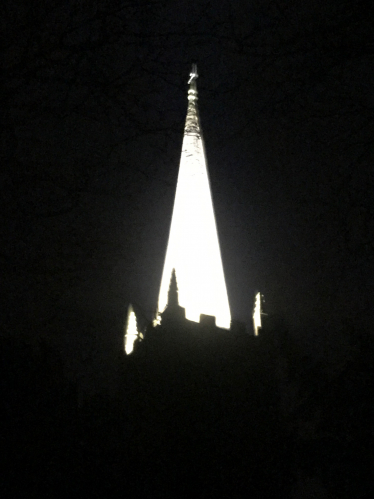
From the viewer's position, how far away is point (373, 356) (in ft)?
38.3

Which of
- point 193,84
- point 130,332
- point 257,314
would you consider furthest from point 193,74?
point 130,332

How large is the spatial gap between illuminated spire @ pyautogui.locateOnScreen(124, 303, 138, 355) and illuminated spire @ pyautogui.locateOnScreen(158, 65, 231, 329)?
105 cm

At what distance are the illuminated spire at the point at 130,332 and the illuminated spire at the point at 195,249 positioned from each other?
1047mm

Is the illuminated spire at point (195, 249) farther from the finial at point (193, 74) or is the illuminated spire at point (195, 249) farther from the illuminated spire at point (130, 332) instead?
the finial at point (193, 74)

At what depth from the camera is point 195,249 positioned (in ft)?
47.9

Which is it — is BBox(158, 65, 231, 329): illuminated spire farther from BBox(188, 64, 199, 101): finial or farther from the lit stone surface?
BBox(188, 64, 199, 101): finial

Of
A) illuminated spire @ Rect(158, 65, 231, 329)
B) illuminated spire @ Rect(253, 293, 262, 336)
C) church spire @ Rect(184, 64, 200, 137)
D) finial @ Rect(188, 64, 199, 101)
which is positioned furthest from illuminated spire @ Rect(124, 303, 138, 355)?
finial @ Rect(188, 64, 199, 101)

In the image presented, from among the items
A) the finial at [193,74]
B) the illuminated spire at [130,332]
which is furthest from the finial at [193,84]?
the illuminated spire at [130,332]

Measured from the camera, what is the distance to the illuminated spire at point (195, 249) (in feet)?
47.0

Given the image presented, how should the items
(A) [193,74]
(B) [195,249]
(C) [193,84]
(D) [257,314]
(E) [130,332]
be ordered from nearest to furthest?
(A) [193,74] < (C) [193,84] < (D) [257,314] < (E) [130,332] < (B) [195,249]

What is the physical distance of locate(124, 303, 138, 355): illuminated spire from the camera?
12828mm

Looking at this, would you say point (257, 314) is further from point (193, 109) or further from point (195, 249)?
point (193, 109)

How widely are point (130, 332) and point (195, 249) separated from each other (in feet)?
9.67

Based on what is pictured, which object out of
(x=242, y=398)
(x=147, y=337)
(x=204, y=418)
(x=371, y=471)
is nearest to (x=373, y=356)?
(x=371, y=471)
